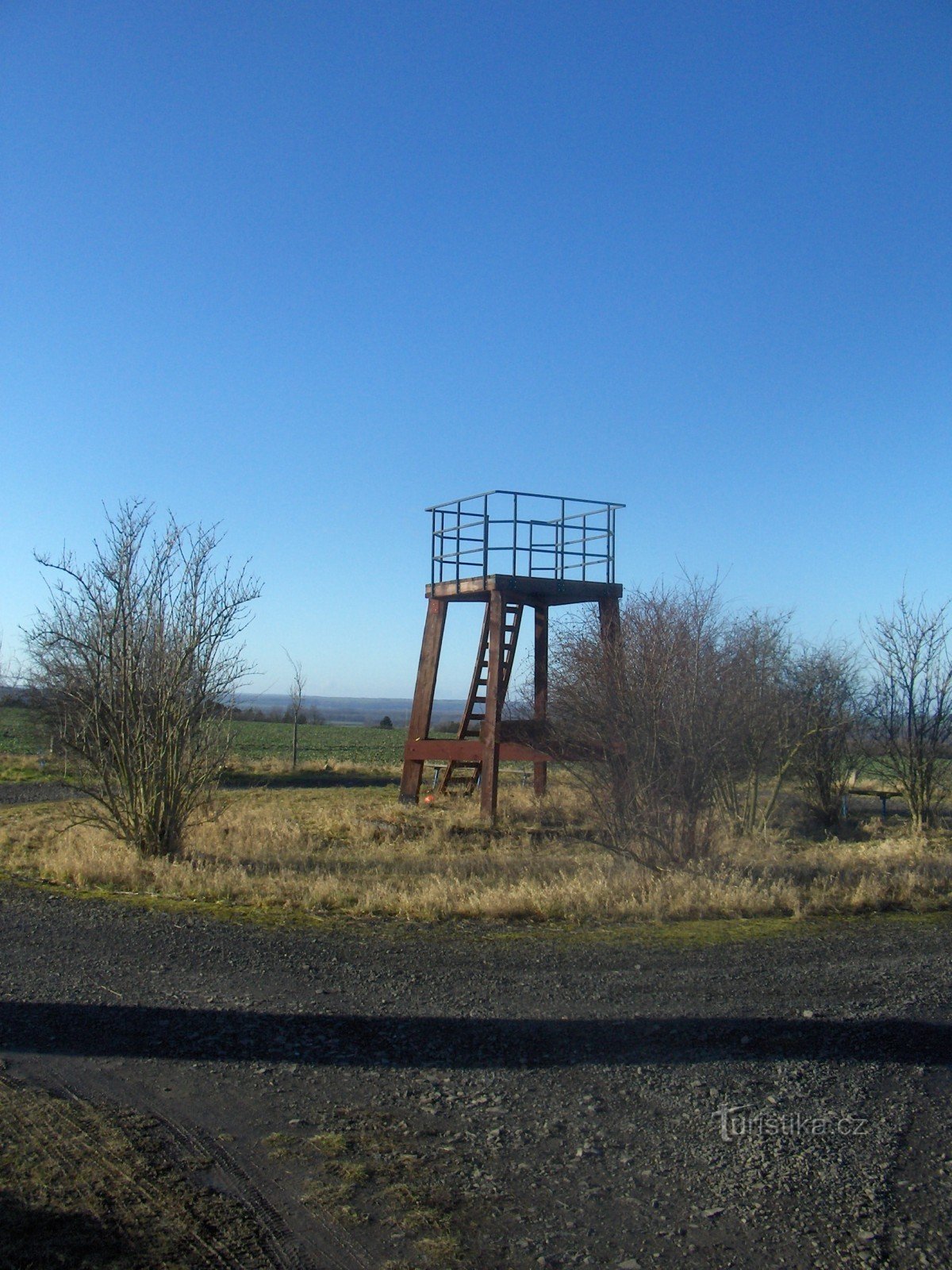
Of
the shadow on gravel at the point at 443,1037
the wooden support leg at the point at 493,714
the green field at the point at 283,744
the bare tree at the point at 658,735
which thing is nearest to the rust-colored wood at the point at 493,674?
the wooden support leg at the point at 493,714

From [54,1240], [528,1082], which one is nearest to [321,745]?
[528,1082]

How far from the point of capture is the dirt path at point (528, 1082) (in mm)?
3674

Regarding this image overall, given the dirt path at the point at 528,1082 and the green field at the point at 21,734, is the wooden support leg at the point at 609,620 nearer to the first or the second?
the dirt path at the point at 528,1082

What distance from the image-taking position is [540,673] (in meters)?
17.8

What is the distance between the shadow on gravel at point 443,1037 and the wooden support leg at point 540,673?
8.94 metres

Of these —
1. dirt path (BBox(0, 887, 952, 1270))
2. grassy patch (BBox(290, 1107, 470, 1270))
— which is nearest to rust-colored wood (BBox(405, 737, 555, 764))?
dirt path (BBox(0, 887, 952, 1270))

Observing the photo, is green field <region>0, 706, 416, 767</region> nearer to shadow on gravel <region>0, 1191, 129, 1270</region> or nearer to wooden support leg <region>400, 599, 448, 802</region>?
wooden support leg <region>400, 599, 448, 802</region>

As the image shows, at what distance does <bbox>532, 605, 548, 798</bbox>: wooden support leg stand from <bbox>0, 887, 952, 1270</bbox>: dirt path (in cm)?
777

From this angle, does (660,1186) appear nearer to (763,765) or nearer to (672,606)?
(672,606)

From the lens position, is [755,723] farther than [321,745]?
No

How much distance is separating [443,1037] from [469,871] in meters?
6.59

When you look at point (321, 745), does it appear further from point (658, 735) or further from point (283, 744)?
point (658, 735)

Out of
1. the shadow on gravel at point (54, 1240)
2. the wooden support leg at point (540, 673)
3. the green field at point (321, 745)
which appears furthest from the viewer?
the green field at point (321, 745)

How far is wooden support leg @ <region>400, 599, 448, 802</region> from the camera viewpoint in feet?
64.7
